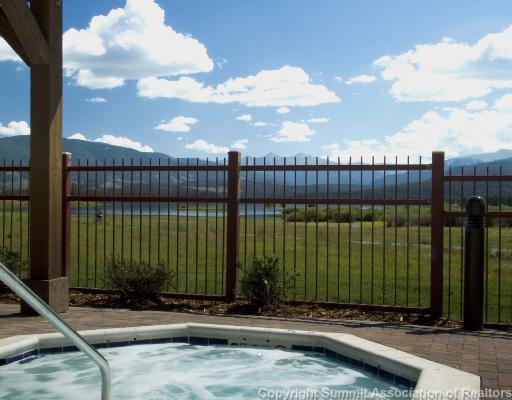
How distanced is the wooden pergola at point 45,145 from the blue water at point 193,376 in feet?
5.15

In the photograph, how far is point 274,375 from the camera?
550 cm

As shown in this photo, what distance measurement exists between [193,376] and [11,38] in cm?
441

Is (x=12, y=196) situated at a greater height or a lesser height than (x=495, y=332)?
greater

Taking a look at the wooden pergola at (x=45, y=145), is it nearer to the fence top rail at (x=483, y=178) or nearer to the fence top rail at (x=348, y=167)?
the fence top rail at (x=348, y=167)

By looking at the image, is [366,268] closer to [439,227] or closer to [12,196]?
[439,227]

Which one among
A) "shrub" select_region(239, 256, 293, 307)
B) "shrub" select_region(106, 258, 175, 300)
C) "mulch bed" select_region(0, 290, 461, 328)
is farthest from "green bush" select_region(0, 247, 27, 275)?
"shrub" select_region(239, 256, 293, 307)

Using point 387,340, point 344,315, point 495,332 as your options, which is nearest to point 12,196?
point 344,315

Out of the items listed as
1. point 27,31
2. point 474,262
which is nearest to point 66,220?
point 27,31

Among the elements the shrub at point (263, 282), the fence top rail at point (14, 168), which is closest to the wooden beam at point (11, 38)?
the fence top rail at point (14, 168)

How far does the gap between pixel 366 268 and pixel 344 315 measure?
6.65 meters

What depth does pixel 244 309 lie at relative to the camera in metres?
7.43

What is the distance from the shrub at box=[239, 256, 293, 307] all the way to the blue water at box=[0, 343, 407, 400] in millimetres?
1478

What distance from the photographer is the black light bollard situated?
6.14 meters

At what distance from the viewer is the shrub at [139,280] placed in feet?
26.0
